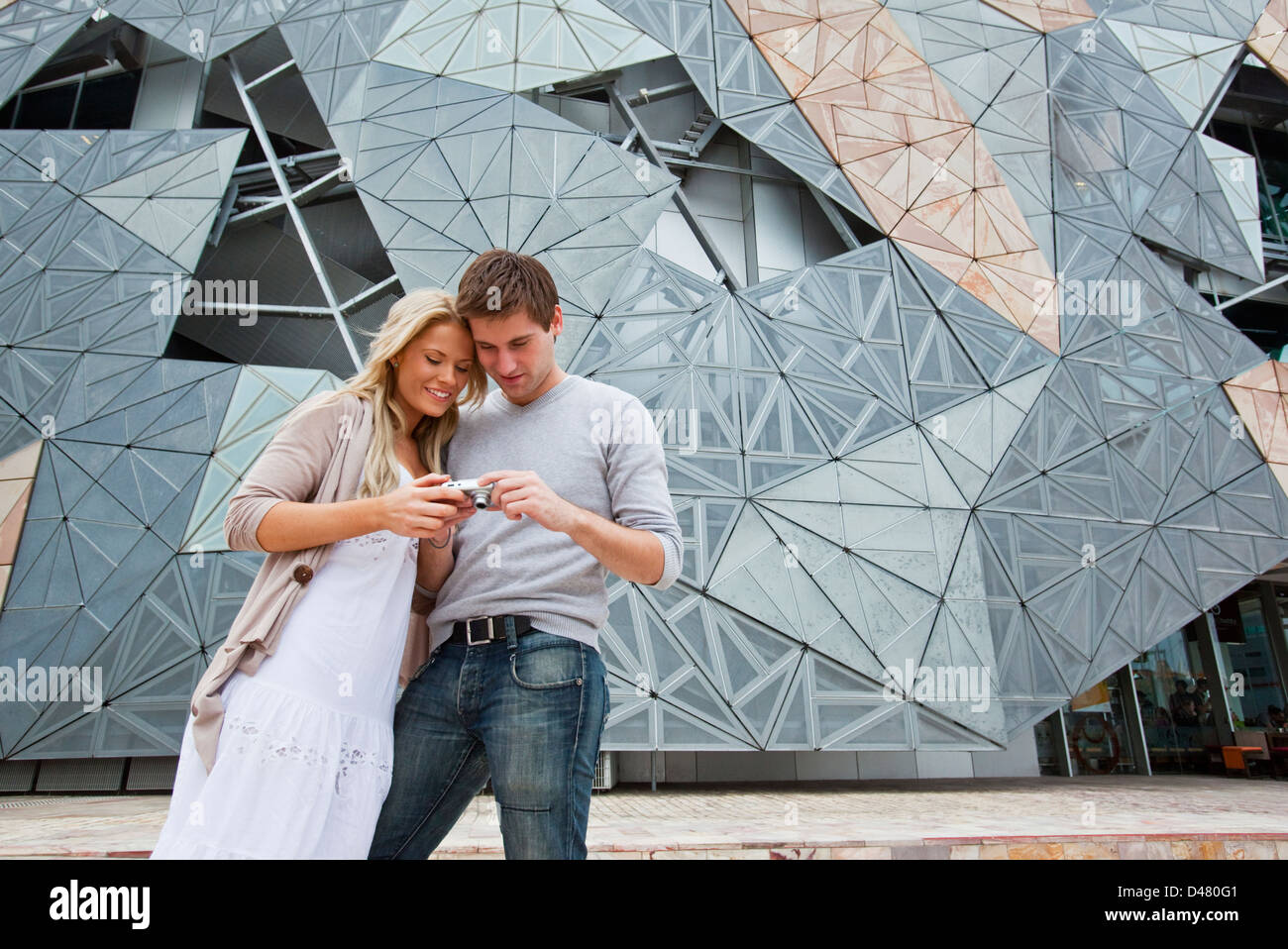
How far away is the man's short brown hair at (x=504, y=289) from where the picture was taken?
6.40 ft

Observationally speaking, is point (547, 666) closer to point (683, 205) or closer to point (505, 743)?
point (505, 743)

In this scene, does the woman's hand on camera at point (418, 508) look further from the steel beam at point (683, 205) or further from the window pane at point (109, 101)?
the window pane at point (109, 101)

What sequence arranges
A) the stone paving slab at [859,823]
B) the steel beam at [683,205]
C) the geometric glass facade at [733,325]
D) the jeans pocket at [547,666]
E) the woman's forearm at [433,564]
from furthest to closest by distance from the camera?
1. the steel beam at [683,205]
2. the geometric glass facade at [733,325]
3. the stone paving slab at [859,823]
4. the woman's forearm at [433,564]
5. the jeans pocket at [547,666]

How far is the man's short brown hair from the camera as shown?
6.40ft

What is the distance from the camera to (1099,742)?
1598 cm

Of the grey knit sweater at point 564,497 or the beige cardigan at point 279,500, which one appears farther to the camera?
the grey knit sweater at point 564,497

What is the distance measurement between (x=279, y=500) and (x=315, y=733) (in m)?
0.53

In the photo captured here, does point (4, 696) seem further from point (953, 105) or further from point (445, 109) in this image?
point (953, 105)

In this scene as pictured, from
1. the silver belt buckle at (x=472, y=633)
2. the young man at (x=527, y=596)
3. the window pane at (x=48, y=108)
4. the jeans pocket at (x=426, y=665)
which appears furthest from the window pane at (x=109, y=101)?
the silver belt buckle at (x=472, y=633)

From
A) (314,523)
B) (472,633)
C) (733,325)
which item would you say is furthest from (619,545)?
(733,325)

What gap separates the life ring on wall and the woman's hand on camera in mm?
17077

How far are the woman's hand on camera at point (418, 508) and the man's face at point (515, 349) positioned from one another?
1.51 ft
